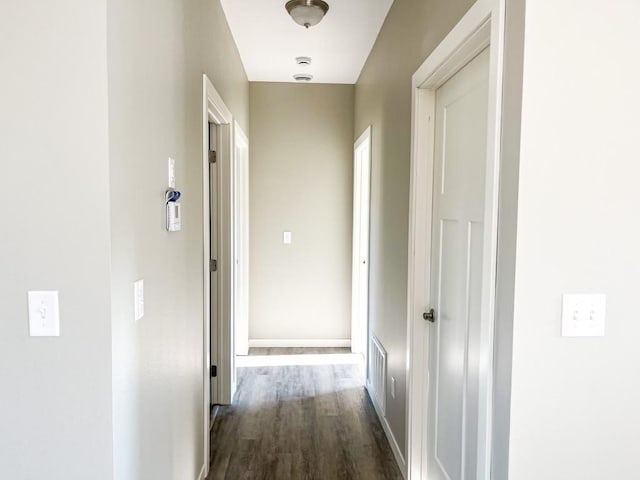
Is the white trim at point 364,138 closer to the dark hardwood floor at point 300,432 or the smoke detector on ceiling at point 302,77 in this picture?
the smoke detector on ceiling at point 302,77

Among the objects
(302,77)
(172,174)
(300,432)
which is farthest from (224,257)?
(302,77)

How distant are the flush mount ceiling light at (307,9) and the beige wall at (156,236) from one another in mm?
485

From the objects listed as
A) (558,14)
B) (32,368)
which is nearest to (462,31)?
(558,14)

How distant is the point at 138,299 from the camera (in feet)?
4.28

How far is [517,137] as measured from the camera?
1139 mm

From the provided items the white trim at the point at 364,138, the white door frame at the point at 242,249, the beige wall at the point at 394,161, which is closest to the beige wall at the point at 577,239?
the beige wall at the point at 394,161

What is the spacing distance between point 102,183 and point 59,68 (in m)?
0.30

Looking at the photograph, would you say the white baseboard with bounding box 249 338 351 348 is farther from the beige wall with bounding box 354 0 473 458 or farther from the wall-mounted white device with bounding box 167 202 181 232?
the wall-mounted white device with bounding box 167 202 181 232

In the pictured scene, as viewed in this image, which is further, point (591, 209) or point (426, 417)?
point (426, 417)

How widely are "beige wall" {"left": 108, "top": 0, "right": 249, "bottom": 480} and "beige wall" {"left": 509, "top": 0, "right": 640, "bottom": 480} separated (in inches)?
41.7

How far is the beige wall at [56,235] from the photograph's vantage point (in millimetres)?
1072

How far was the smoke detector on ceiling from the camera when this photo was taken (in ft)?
13.3

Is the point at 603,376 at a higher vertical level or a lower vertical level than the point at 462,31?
lower

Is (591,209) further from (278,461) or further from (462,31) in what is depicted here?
(278,461)
